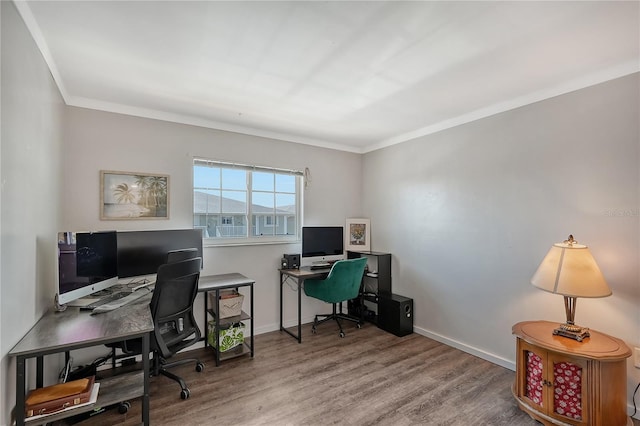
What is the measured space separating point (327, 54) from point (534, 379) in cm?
266

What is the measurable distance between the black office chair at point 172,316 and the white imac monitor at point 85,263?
500 millimetres

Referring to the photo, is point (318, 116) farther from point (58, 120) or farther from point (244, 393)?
point (244, 393)

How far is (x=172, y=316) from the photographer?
226 cm

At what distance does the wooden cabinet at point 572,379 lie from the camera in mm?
1787

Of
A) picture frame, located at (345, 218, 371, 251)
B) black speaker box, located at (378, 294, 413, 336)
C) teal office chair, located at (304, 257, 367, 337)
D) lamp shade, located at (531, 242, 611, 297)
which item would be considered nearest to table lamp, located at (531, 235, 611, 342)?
lamp shade, located at (531, 242, 611, 297)

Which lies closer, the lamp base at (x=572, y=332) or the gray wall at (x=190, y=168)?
the lamp base at (x=572, y=332)

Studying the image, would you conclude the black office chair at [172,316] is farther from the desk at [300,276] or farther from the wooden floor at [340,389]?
the desk at [300,276]

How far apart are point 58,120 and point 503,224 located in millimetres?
3910

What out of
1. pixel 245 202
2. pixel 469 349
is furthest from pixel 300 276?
pixel 469 349

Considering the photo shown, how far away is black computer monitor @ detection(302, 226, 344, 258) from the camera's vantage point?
147 inches

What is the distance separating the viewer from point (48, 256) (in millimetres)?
2064

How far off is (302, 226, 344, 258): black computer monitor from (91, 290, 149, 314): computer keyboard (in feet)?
5.98

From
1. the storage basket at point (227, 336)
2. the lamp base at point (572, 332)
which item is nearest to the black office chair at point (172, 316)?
the storage basket at point (227, 336)

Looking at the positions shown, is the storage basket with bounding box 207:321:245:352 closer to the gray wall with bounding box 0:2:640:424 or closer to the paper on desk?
the gray wall with bounding box 0:2:640:424
